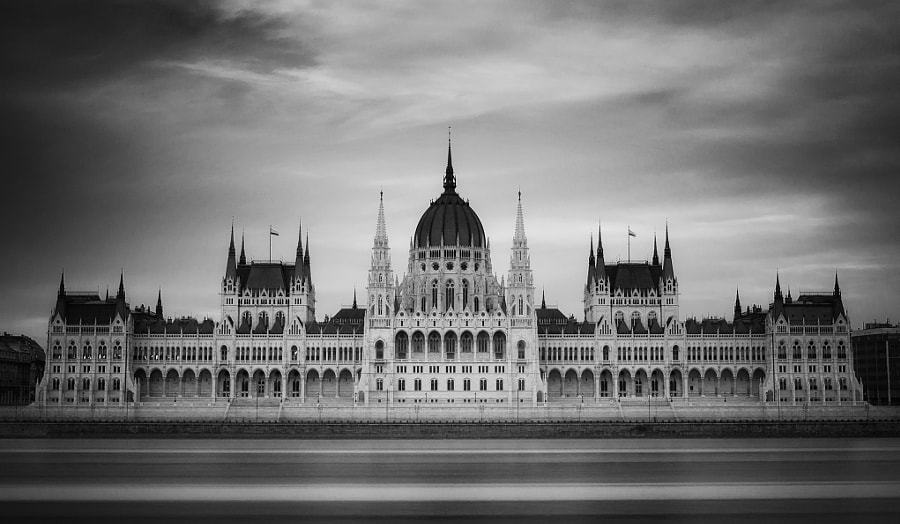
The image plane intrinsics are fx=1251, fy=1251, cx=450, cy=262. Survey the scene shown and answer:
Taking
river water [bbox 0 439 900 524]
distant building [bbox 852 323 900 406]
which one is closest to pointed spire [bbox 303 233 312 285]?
distant building [bbox 852 323 900 406]

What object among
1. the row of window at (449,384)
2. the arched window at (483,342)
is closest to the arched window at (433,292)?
the arched window at (483,342)

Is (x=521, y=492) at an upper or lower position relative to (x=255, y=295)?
lower

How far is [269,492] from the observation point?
33.7 m

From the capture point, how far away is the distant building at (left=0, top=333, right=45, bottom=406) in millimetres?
135250

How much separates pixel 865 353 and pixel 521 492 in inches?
4273

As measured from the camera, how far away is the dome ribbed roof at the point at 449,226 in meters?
123

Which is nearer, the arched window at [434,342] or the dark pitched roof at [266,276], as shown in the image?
the arched window at [434,342]

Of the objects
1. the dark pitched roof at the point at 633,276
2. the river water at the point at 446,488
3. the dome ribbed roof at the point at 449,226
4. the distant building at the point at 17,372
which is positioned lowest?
the river water at the point at 446,488

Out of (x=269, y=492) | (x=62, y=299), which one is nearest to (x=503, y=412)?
(x=62, y=299)

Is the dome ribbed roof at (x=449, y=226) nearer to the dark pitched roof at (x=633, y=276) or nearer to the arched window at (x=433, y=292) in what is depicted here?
the arched window at (x=433, y=292)

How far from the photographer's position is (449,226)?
12306 centimetres

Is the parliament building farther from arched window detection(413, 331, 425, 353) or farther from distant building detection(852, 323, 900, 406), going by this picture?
distant building detection(852, 323, 900, 406)

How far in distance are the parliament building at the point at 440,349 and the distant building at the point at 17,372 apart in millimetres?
19598

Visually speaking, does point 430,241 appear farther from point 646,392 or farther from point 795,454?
point 795,454
